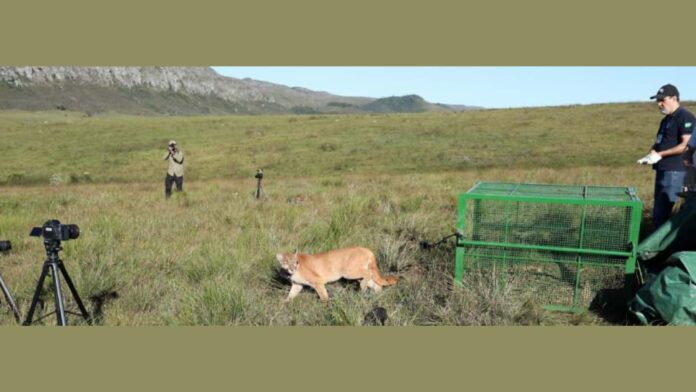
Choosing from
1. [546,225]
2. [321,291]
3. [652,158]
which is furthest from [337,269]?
[652,158]

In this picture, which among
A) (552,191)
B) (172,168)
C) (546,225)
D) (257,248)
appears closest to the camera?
(552,191)

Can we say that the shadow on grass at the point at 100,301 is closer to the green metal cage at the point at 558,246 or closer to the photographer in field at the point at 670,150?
the green metal cage at the point at 558,246

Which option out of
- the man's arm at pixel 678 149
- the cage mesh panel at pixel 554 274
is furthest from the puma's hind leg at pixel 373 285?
the man's arm at pixel 678 149

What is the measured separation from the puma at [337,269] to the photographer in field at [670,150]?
3901 mm

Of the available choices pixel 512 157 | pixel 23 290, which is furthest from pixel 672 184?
pixel 512 157

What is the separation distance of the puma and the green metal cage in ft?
3.75

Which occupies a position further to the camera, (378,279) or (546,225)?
(546,225)

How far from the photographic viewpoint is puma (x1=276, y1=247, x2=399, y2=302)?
6.68m

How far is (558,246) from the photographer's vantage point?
24.5 ft

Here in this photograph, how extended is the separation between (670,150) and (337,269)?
474 centimetres

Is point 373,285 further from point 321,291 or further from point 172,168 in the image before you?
point 172,168

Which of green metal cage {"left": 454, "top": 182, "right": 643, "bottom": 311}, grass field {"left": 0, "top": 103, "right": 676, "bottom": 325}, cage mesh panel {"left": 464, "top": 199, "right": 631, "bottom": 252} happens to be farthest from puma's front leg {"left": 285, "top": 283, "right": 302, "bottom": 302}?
cage mesh panel {"left": 464, "top": 199, "right": 631, "bottom": 252}

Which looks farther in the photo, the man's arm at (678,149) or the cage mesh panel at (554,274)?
the man's arm at (678,149)

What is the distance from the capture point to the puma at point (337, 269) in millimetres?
6680
